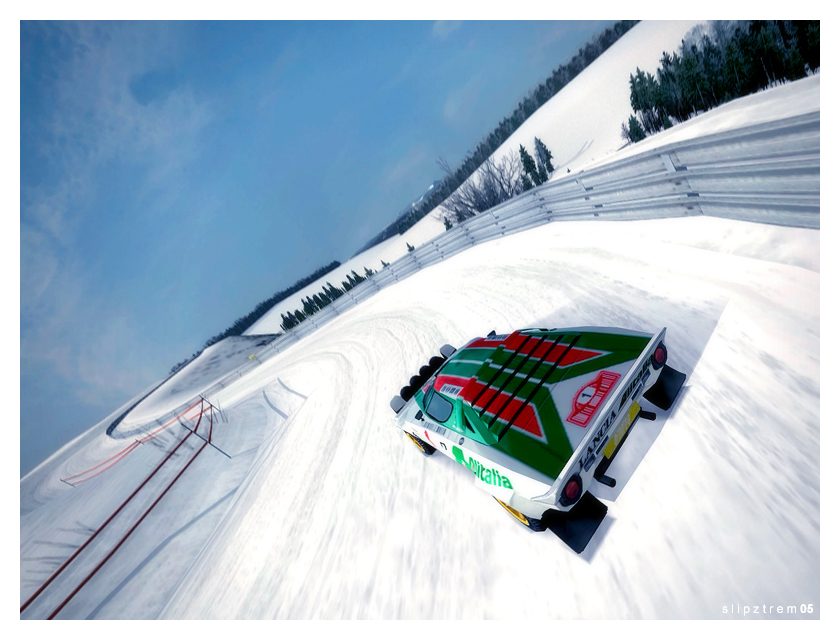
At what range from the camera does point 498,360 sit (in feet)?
12.2

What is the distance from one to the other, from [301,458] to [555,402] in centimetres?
523

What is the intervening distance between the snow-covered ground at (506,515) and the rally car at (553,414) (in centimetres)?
43

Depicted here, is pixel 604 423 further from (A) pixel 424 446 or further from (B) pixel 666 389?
(A) pixel 424 446

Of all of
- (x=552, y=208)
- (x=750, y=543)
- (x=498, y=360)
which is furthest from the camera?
(x=552, y=208)

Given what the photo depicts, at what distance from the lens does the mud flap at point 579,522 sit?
8.98ft

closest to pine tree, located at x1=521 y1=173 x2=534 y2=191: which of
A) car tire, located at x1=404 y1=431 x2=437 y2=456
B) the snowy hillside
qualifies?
the snowy hillside

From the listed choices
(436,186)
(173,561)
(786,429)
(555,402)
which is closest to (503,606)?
(555,402)

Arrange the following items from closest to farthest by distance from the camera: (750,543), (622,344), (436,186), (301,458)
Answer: (750,543) → (622,344) → (301,458) → (436,186)

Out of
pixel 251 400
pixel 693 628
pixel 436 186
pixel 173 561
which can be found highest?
pixel 436 186

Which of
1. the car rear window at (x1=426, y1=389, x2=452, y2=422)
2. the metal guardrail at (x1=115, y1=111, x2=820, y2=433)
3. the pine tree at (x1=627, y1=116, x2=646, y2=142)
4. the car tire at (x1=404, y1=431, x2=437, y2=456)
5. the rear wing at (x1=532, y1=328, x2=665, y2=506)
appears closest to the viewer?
the rear wing at (x1=532, y1=328, x2=665, y2=506)

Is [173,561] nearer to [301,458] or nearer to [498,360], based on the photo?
[301,458]

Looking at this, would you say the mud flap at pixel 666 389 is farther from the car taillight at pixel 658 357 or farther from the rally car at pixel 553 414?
the car taillight at pixel 658 357

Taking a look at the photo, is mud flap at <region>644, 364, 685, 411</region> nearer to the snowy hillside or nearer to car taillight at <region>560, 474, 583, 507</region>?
car taillight at <region>560, 474, 583, 507</region>

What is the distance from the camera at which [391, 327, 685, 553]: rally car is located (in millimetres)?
2619
